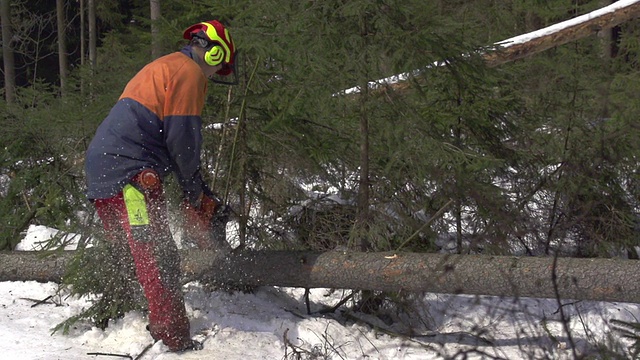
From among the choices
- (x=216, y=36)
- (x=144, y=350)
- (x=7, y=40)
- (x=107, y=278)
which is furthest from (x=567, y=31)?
(x=7, y=40)

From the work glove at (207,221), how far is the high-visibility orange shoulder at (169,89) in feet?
2.04

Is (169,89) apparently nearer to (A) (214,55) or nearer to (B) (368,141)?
(A) (214,55)

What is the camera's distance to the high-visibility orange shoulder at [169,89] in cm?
388

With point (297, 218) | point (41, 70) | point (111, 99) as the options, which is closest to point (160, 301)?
point (297, 218)

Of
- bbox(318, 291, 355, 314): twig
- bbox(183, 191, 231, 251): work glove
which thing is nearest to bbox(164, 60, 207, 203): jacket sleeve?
bbox(183, 191, 231, 251): work glove

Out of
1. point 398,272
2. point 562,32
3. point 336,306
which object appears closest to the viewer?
point 398,272

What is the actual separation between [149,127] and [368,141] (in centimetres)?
165

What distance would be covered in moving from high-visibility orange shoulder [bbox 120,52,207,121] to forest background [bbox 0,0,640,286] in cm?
76

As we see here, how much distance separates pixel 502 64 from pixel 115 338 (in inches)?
183

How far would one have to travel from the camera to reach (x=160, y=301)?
4023mm

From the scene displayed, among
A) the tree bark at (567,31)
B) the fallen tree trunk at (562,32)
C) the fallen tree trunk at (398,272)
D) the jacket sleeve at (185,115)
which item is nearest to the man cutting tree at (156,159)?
the jacket sleeve at (185,115)

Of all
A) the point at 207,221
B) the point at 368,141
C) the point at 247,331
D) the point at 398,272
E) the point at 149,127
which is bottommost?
the point at 247,331

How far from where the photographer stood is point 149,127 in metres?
3.93

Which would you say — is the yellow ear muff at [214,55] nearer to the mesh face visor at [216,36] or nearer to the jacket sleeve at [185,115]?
the mesh face visor at [216,36]
